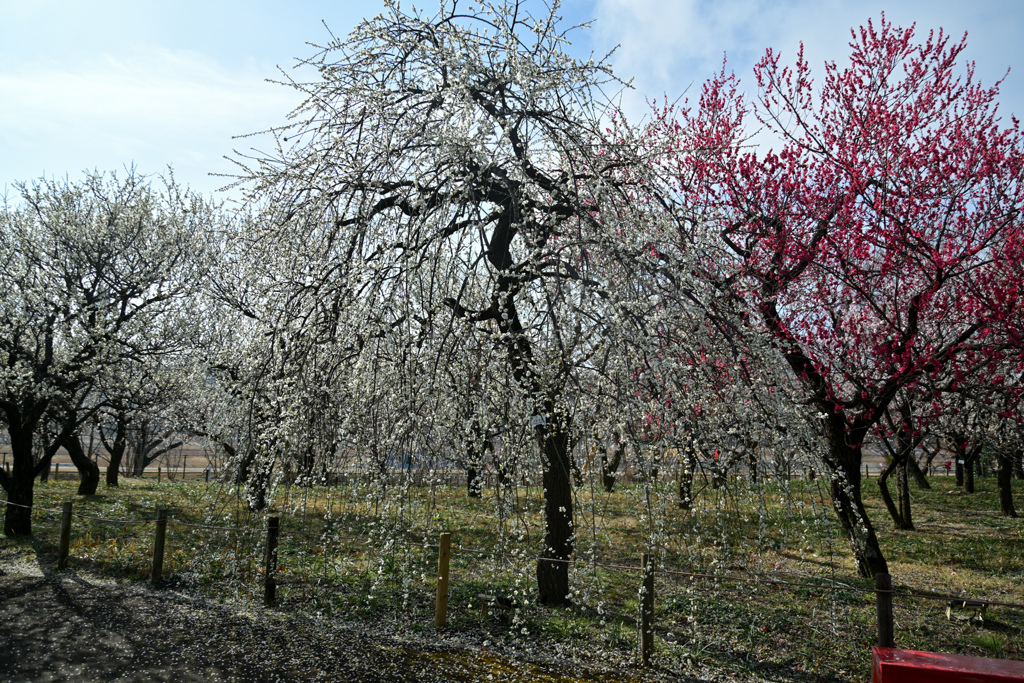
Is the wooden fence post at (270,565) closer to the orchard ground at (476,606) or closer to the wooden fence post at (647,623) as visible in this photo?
the orchard ground at (476,606)

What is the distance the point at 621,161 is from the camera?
4281 millimetres

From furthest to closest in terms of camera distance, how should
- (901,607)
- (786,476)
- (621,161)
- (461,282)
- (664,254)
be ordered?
(901,607), (621,161), (461,282), (664,254), (786,476)

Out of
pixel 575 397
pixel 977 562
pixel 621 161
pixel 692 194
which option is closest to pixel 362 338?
pixel 575 397

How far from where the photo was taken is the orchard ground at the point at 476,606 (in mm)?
4320

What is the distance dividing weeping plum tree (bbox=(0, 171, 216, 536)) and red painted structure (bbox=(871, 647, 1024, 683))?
10.0 meters

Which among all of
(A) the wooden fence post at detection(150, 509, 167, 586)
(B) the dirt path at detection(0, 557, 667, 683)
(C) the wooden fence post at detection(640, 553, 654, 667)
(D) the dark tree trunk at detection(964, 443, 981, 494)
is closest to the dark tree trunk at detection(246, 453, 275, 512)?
(B) the dirt path at detection(0, 557, 667, 683)

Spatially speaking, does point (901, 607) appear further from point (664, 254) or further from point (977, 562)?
point (664, 254)

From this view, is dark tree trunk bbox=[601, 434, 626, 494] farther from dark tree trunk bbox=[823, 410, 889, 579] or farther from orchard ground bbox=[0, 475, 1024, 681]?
dark tree trunk bbox=[823, 410, 889, 579]

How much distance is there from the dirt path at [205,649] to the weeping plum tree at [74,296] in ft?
14.2

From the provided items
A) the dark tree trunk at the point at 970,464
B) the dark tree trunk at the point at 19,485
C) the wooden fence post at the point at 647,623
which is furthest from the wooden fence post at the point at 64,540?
the dark tree trunk at the point at 970,464

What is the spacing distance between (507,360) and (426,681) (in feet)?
7.89

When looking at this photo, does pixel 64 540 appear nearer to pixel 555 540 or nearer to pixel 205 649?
pixel 205 649

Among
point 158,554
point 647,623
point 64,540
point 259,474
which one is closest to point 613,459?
point 647,623

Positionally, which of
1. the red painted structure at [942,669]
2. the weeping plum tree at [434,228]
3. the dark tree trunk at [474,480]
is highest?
the weeping plum tree at [434,228]
